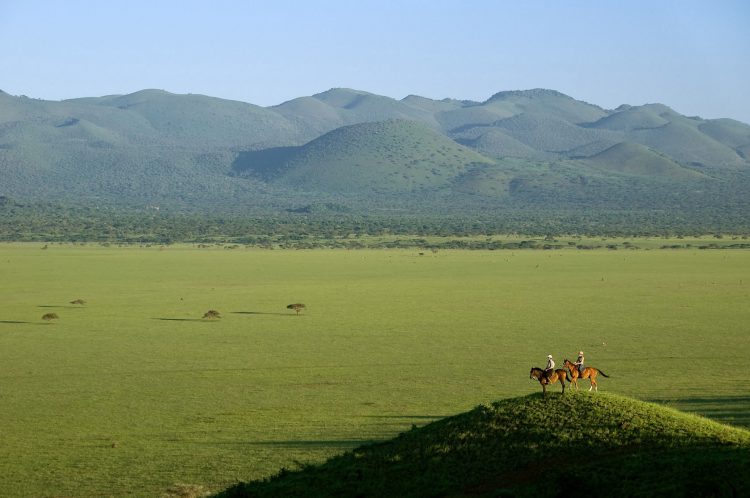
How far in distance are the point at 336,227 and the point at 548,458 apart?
370ft

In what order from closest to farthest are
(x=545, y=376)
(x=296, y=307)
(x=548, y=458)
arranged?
(x=548, y=458) < (x=545, y=376) < (x=296, y=307)

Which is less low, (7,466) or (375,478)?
(375,478)

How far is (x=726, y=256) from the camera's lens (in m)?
83.2

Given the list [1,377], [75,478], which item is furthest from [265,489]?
[1,377]

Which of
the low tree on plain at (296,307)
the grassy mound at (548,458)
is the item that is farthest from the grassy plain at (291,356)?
the grassy mound at (548,458)

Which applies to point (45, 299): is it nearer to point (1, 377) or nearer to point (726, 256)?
point (1, 377)

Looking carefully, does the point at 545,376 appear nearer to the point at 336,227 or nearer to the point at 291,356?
the point at 291,356

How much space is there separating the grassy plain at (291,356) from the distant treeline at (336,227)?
39.4 meters

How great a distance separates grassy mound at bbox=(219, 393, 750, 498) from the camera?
43.8 ft

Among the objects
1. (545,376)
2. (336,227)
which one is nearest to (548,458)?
(545,376)

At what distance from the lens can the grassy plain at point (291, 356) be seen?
2127 cm

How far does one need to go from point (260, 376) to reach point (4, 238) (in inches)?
3372

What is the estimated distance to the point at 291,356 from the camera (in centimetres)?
3347

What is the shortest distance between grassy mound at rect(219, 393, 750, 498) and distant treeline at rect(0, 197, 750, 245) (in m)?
81.4
